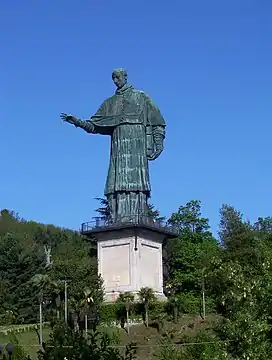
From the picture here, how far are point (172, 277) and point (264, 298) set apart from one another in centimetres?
3013

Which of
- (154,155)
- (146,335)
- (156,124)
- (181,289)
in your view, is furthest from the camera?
(181,289)

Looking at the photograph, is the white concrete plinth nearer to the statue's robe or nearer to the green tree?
the statue's robe

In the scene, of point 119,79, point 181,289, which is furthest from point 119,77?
point 181,289

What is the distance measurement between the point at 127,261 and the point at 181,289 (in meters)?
12.8

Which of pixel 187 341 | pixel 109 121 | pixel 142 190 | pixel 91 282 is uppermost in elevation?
pixel 109 121

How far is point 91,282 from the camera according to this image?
44969 mm

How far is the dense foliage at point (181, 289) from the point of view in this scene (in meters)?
28.7

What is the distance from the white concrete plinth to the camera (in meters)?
43.8

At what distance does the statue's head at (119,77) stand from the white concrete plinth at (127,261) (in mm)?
9123

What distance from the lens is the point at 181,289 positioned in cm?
5581

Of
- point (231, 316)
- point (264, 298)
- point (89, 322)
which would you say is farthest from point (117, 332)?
point (264, 298)

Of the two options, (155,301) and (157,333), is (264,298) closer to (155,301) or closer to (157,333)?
(157,333)

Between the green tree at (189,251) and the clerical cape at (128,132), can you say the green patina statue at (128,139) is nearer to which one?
the clerical cape at (128,132)

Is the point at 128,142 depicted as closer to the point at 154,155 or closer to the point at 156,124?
the point at 154,155
